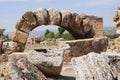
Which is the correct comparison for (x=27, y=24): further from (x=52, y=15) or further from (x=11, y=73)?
(x=11, y=73)

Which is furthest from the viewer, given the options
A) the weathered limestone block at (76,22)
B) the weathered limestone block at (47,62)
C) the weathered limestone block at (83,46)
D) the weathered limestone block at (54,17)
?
the weathered limestone block at (76,22)

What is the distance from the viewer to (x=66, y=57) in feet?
44.4

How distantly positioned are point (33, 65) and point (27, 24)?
18.9 ft

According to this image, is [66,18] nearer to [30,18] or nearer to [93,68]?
[30,18]

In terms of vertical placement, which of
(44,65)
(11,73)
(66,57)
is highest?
(11,73)

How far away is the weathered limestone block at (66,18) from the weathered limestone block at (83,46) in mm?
1617

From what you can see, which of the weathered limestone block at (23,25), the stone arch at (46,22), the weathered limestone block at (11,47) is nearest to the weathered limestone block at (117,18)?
the stone arch at (46,22)

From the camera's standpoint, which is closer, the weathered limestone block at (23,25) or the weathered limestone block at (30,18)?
the weathered limestone block at (30,18)

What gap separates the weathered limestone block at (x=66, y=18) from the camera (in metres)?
15.5

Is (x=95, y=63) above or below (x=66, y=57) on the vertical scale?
above

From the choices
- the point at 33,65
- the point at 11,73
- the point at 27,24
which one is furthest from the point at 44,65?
the point at 27,24

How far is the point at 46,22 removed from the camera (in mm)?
15422

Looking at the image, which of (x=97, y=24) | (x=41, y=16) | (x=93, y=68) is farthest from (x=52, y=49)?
(x=97, y=24)

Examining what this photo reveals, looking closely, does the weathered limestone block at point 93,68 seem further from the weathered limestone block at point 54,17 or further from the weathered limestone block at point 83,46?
the weathered limestone block at point 54,17
